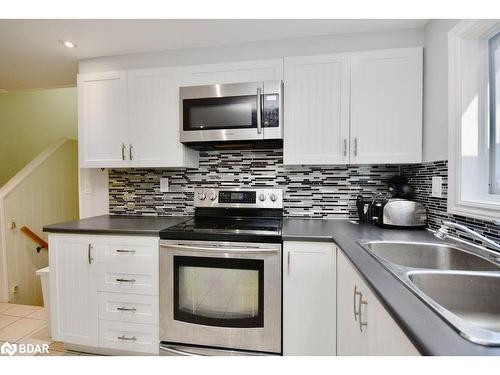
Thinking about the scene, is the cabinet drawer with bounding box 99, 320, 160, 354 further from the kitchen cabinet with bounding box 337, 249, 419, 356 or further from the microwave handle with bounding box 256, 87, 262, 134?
the microwave handle with bounding box 256, 87, 262, 134

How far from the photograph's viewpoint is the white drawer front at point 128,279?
1693mm

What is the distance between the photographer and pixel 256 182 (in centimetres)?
221

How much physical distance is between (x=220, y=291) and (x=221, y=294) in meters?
0.02

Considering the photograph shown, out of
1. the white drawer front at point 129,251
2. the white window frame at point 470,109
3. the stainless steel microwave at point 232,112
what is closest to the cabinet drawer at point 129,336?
the white drawer front at point 129,251

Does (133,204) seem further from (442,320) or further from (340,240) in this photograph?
(442,320)

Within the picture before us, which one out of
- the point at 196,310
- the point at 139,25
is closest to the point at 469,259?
the point at 196,310

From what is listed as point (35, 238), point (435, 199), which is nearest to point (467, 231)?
point (435, 199)

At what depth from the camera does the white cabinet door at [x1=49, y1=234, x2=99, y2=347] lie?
5.82 ft

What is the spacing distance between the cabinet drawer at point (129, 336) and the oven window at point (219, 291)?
0.23 m

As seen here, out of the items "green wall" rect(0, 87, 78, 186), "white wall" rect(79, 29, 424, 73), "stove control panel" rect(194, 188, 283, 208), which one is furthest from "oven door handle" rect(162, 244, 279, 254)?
"green wall" rect(0, 87, 78, 186)

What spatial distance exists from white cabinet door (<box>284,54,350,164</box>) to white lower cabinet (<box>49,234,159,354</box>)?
1214 mm

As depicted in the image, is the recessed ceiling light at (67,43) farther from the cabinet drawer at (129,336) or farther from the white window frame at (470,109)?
the white window frame at (470,109)

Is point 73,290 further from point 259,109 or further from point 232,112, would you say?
point 259,109

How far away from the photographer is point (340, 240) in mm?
1408
